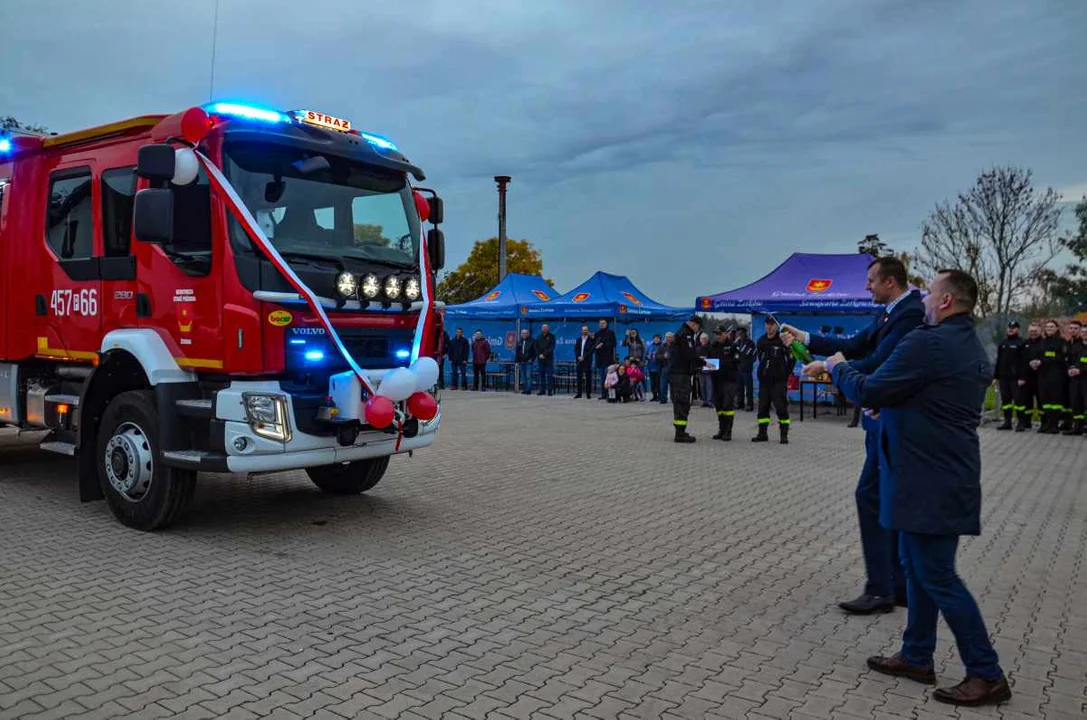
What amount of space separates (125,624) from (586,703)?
8.73 feet

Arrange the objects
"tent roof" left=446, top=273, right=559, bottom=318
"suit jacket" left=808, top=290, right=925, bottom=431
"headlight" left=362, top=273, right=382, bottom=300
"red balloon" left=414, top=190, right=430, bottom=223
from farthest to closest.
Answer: "tent roof" left=446, top=273, right=559, bottom=318
"red balloon" left=414, top=190, right=430, bottom=223
"headlight" left=362, top=273, right=382, bottom=300
"suit jacket" left=808, top=290, right=925, bottom=431

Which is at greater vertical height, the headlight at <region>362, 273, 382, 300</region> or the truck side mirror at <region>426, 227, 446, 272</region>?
the truck side mirror at <region>426, 227, 446, 272</region>

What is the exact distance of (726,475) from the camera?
995cm

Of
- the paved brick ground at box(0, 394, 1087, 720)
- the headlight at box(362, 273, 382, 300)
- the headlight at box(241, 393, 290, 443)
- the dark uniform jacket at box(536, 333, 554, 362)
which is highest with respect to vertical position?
the headlight at box(362, 273, 382, 300)

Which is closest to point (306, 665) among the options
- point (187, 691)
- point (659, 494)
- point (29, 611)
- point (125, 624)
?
point (187, 691)

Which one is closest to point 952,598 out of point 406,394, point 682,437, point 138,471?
point 406,394

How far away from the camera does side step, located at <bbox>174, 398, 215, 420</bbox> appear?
6055mm

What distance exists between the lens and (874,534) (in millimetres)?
4969

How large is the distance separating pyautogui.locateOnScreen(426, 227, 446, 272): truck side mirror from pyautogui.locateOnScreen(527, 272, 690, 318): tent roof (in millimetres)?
14000

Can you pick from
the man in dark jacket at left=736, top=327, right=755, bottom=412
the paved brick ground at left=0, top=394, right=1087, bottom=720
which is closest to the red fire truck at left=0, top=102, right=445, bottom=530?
the paved brick ground at left=0, top=394, right=1087, bottom=720

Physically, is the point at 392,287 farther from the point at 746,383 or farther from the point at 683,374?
the point at 746,383

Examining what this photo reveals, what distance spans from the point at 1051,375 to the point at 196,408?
14.6 meters

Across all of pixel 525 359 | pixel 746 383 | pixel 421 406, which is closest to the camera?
pixel 421 406

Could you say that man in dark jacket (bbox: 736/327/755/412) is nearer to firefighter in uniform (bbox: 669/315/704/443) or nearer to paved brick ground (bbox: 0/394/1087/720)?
firefighter in uniform (bbox: 669/315/704/443)
